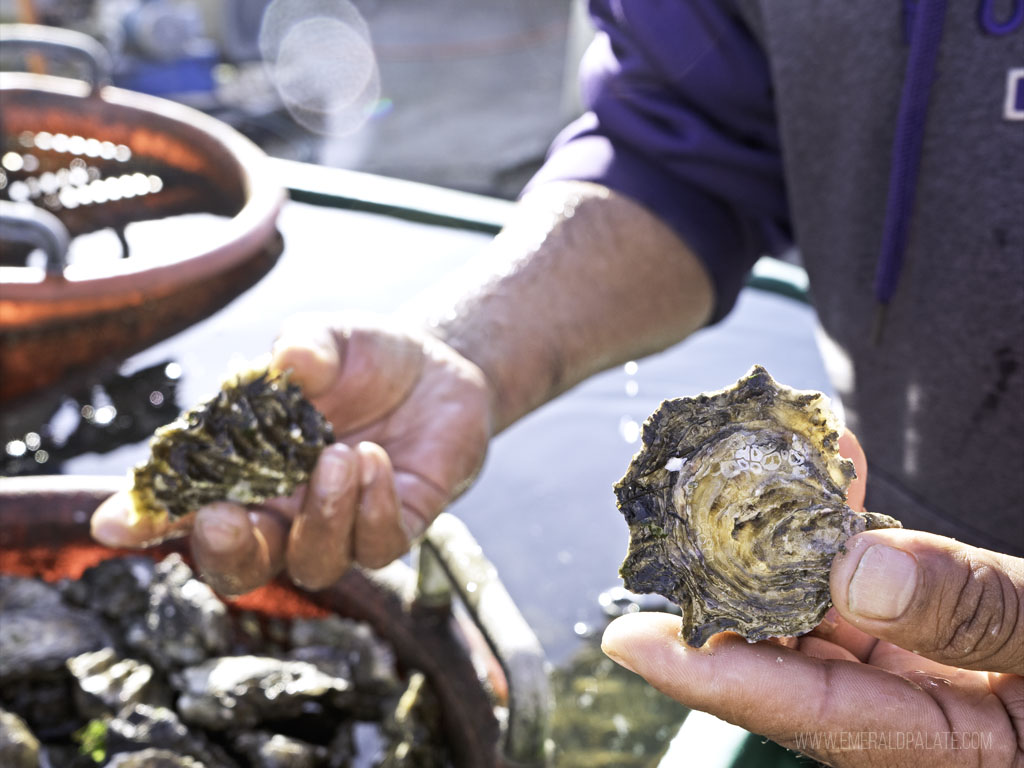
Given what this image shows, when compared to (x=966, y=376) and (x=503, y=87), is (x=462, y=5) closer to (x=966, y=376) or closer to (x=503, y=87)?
(x=503, y=87)

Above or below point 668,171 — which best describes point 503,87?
below

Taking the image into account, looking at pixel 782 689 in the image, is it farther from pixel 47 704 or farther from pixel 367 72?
pixel 367 72

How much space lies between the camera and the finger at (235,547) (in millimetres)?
1369

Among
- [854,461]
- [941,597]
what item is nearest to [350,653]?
[854,461]

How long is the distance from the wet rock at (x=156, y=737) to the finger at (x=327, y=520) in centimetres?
35

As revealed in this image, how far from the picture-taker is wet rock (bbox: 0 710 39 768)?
4.61ft

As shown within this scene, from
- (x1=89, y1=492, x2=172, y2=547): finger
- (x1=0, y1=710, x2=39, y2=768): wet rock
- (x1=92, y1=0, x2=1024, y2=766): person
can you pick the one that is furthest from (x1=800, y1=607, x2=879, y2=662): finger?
(x1=0, y1=710, x2=39, y2=768): wet rock

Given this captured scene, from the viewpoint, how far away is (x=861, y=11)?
64.3 inches

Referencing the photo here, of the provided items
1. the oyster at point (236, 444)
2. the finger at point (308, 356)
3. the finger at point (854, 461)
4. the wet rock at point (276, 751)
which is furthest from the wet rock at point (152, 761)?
the finger at point (854, 461)

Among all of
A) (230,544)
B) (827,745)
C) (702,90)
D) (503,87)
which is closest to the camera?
(827,745)

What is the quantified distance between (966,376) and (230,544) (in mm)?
1348

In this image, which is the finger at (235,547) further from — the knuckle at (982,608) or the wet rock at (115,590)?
the knuckle at (982,608)

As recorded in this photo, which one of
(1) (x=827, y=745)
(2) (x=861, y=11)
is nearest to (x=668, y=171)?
(2) (x=861, y=11)

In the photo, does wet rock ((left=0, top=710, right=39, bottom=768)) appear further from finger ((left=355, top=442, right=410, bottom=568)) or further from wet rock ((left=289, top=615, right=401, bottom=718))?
finger ((left=355, top=442, right=410, bottom=568))
